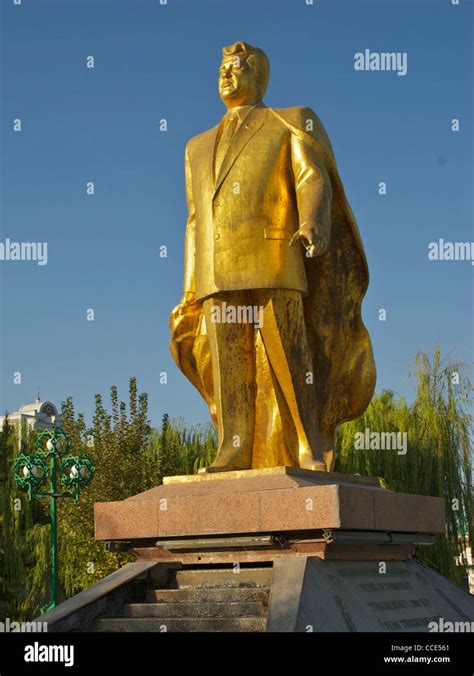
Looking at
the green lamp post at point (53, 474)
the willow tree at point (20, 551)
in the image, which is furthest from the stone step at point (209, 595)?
the willow tree at point (20, 551)

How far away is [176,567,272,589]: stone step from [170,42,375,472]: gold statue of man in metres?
0.77

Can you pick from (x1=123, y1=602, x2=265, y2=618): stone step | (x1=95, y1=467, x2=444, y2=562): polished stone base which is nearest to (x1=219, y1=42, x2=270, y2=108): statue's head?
(x1=95, y1=467, x2=444, y2=562): polished stone base

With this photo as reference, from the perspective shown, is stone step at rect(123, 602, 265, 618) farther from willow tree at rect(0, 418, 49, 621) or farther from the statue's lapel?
willow tree at rect(0, 418, 49, 621)

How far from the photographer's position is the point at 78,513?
17.5 m

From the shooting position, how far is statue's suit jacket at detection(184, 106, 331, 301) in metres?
7.13

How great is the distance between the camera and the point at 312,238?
6.89 meters

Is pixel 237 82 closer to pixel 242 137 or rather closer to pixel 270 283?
pixel 242 137

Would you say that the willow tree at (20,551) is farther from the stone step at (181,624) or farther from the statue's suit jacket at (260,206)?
the stone step at (181,624)

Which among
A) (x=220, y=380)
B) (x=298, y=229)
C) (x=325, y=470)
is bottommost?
(x=325, y=470)

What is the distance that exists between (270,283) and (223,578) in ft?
7.02

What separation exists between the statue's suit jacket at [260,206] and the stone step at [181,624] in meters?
2.45
